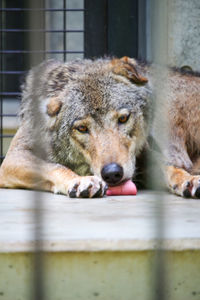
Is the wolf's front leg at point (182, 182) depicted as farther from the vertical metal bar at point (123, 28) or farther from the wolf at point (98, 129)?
the vertical metal bar at point (123, 28)

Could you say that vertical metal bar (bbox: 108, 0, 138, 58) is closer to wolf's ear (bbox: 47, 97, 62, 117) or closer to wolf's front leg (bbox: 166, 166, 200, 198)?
wolf's ear (bbox: 47, 97, 62, 117)

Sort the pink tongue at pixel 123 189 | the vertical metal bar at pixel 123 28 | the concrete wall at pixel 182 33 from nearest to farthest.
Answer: the pink tongue at pixel 123 189 → the concrete wall at pixel 182 33 → the vertical metal bar at pixel 123 28

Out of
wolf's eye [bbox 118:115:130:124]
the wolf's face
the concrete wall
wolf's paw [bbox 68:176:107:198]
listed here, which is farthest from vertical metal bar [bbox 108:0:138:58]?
wolf's paw [bbox 68:176:107:198]

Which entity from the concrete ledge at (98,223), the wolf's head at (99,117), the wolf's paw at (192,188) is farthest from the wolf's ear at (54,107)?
the wolf's paw at (192,188)

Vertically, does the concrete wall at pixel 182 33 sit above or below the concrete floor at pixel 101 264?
above

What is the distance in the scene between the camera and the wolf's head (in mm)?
2863

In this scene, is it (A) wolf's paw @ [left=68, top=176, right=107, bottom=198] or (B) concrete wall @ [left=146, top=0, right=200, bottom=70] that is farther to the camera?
(B) concrete wall @ [left=146, top=0, right=200, bottom=70]

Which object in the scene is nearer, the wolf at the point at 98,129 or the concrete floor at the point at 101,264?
the concrete floor at the point at 101,264

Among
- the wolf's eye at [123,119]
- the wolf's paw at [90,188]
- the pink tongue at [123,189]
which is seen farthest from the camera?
the wolf's eye at [123,119]

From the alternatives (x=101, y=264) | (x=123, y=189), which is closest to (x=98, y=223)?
(x=101, y=264)

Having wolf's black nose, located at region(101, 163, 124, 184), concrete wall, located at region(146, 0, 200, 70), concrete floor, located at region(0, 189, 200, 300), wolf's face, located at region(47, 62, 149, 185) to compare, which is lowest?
concrete floor, located at region(0, 189, 200, 300)

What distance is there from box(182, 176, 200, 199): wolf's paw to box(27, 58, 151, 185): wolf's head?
0.94ft

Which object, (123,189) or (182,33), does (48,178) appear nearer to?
(123,189)

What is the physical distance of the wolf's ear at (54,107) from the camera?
3123 millimetres
